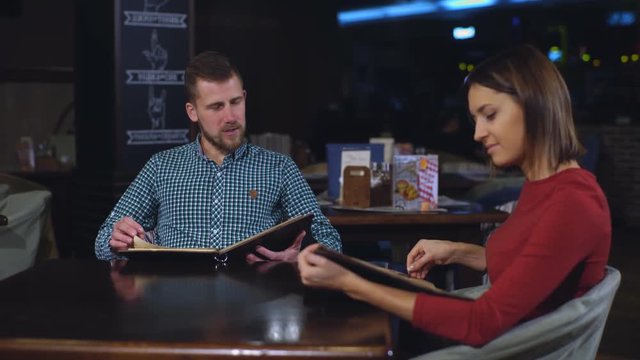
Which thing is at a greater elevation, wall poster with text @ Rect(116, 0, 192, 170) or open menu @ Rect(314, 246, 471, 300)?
wall poster with text @ Rect(116, 0, 192, 170)

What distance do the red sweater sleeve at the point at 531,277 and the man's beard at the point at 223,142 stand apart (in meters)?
1.43

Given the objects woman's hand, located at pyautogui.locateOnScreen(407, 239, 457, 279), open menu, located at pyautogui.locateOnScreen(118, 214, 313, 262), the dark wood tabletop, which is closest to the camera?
woman's hand, located at pyautogui.locateOnScreen(407, 239, 457, 279)

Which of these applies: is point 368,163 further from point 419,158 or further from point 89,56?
point 89,56

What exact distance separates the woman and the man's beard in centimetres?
122

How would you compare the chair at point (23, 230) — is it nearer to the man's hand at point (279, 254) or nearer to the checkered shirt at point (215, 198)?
the checkered shirt at point (215, 198)

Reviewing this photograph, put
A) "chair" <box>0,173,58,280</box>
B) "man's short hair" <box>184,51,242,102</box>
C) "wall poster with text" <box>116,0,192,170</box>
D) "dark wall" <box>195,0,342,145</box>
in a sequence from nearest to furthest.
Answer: "man's short hair" <box>184,51,242,102</box>, "chair" <box>0,173,58,280</box>, "wall poster with text" <box>116,0,192,170</box>, "dark wall" <box>195,0,342,145</box>

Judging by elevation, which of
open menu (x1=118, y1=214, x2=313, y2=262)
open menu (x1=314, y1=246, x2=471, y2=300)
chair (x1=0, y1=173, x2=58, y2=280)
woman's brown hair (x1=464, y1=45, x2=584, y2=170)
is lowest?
chair (x1=0, y1=173, x2=58, y2=280)

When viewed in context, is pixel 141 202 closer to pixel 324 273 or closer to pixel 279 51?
pixel 324 273

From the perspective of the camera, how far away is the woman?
1895 millimetres

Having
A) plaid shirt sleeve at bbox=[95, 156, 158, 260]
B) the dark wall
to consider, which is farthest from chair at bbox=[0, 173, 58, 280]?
the dark wall

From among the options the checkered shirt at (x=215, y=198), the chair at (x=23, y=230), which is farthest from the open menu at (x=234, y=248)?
the chair at (x=23, y=230)

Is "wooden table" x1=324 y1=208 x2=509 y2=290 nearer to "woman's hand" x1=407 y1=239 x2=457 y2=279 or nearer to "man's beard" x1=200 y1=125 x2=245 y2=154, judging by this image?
"man's beard" x1=200 y1=125 x2=245 y2=154

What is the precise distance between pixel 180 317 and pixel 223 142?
1.26 metres

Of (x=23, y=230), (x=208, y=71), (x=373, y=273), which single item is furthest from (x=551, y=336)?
(x=23, y=230)
